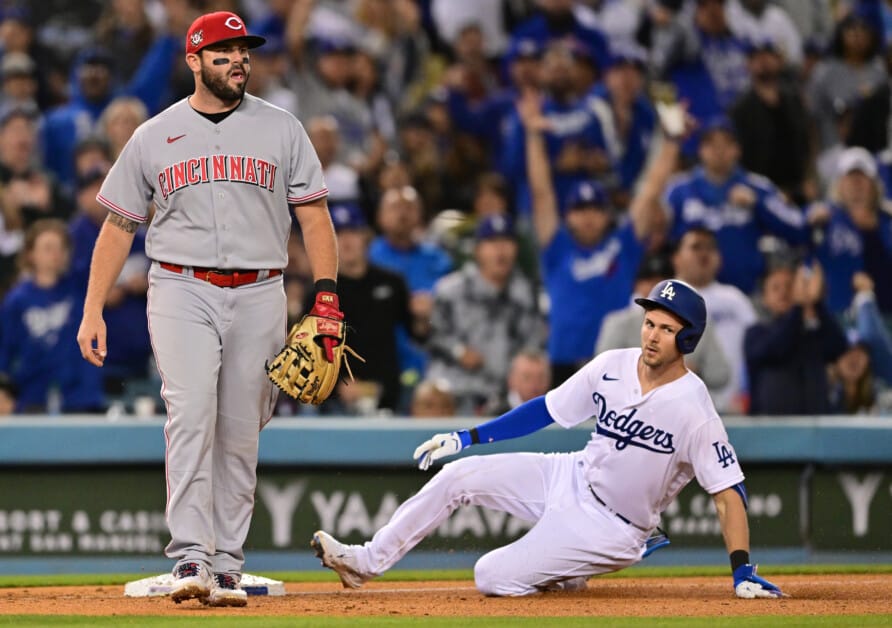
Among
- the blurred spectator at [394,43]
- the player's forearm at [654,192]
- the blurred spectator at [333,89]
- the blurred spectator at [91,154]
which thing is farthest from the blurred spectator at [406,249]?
the blurred spectator at [394,43]

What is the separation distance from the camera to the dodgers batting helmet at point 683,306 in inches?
216

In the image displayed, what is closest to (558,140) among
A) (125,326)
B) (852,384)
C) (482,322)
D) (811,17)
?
(482,322)

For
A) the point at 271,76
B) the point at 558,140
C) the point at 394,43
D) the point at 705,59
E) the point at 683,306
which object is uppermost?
the point at 394,43

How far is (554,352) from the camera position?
9.15 m

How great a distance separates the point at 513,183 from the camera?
10398 millimetres

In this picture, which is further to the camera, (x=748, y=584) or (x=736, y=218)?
(x=736, y=218)

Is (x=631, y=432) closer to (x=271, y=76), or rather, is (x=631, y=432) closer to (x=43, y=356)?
(x=43, y=356)

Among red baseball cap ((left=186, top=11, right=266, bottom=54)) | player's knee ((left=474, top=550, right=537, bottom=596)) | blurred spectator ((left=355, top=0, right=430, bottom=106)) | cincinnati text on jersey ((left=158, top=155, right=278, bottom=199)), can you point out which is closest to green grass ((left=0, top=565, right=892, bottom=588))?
player's knee ((left=474, top=550, right=537, bottom=596))

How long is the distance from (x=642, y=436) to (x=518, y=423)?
19.8 inches

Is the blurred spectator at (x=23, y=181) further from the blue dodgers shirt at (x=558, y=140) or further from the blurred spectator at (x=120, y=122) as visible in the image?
the blue dodgers shirt at (x=558, y=140)

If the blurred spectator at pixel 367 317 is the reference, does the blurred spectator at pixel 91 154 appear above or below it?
above

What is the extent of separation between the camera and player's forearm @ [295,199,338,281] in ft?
18.2

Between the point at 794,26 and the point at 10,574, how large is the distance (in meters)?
7.70

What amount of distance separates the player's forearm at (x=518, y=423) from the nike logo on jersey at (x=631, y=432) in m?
0.22
